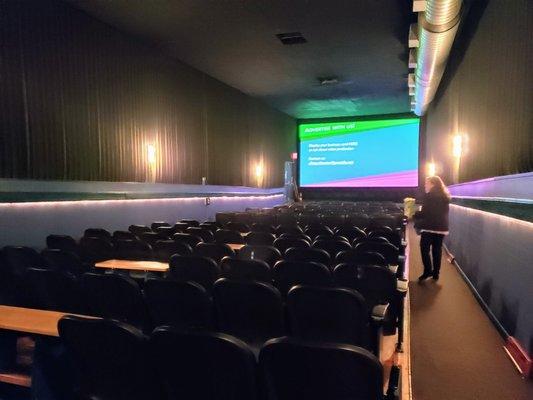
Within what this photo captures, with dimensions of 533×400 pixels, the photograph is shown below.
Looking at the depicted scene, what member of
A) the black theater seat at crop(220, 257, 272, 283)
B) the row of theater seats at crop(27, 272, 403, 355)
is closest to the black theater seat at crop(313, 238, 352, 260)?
the black theater seat at crop(220, 257, 272, 283)

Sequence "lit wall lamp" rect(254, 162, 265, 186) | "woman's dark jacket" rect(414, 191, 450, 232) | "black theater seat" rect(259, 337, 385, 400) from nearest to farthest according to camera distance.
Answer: "black theater seat" rect(259, 337, 385, 400), "woman's dark jacket" rect(414, 191, 450, 232), "lit wall lamp" rect(254, 162, 265, 186)

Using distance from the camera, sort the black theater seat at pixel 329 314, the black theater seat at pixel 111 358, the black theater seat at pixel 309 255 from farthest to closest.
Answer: the black theater seat at pixel 309 255
the black theater seat at pixel 329 314
the black theater seat at pixel 111 358

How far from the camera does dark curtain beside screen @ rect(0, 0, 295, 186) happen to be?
6.04 meters

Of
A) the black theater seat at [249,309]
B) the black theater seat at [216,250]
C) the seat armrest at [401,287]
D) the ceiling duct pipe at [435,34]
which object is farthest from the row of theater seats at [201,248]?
the ceiling duct pipe at [435,34]

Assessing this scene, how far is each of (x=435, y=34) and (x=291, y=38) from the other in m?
3.35

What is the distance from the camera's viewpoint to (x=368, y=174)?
17.7m

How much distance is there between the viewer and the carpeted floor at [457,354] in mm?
2840

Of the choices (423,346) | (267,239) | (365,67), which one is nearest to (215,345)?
(423,346)

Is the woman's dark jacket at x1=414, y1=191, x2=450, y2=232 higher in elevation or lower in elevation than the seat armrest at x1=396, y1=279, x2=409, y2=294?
higher

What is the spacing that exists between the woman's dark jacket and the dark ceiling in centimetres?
356

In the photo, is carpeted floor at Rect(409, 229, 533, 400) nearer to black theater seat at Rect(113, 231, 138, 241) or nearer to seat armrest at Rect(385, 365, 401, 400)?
seat armrest at Rect(385, 365, 401, 400)

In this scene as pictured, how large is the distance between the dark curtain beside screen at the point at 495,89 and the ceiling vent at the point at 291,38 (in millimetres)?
3193

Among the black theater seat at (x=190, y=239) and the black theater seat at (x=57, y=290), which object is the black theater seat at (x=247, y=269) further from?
the black theater seat at (x=190, y=239)

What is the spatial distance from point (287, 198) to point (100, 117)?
490 inches
